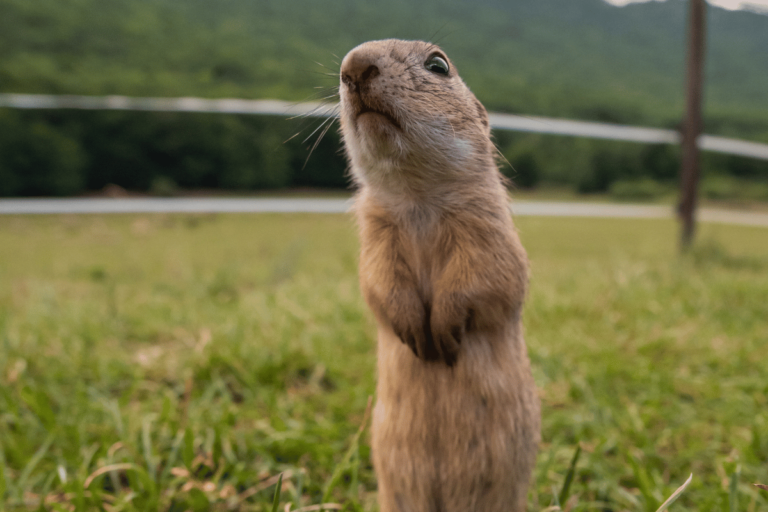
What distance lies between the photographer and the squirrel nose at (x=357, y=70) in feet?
3.75

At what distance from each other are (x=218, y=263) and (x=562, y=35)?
4655 millimetres

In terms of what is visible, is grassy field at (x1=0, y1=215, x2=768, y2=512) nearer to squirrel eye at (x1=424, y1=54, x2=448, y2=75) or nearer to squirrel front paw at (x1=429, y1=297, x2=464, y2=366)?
squirrel front paw at (x1=429, y1=297, x2=464, y2=366)

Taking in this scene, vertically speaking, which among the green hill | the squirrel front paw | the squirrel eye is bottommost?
the squirrel front paw

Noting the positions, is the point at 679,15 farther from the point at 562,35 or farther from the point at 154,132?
the point at 154,132

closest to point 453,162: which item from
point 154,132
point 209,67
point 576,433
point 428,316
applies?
point 428,316

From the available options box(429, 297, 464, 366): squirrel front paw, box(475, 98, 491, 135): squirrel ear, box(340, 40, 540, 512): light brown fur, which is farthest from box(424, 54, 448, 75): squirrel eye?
box(429, 297, 464, 366): squirrel front paw

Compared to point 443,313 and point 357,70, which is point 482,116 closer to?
point 357,70

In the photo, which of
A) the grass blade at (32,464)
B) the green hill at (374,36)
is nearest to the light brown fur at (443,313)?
the grass blade at (32,464)

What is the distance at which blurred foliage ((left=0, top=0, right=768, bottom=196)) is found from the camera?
183 inches

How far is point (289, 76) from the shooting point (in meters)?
5.47

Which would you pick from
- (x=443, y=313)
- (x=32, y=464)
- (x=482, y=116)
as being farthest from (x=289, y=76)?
(x=443, y=313)

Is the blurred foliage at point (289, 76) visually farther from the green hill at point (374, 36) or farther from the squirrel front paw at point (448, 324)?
the squirrel front paw at point (448, 324)

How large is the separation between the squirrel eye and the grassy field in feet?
3.65

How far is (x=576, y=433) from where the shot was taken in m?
2.01
